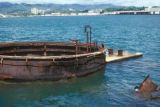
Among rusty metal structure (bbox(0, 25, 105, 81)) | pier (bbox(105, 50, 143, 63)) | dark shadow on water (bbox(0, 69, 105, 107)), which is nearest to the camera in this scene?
dark shadow on water (bbox(0, 69, 105, 107))

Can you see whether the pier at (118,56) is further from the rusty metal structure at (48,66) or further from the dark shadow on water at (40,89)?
the dark shadow on water at (40,89)

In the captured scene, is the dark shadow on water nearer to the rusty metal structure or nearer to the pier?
the rusty metal structure

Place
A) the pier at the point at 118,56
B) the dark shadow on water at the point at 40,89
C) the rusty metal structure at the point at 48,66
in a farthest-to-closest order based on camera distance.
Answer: the pier at the point at 118,56, the rusty metal structure at the point at 48,66, the dark shadow on water at the point at 40,89

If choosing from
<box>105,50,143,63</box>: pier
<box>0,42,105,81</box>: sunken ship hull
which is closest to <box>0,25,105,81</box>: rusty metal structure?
<box>0,42,105,81</box>: sunken ship hull

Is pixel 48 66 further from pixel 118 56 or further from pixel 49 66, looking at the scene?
pixel 118 56

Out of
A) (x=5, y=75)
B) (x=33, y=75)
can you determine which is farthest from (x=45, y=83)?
(x=5, y=75)

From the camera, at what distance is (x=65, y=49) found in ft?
138

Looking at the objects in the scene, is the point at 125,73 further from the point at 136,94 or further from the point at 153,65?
the point at 136,94

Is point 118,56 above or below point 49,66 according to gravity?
below

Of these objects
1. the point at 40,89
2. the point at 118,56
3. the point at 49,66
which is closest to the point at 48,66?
the point at 49,66

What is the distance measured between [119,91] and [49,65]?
6.18 m

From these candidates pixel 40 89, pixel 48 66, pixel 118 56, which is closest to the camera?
pixel 40 89

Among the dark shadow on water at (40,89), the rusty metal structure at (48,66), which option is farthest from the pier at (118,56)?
the dark shadow on water at (40,89)

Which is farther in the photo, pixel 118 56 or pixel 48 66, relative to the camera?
pixel 118 56
